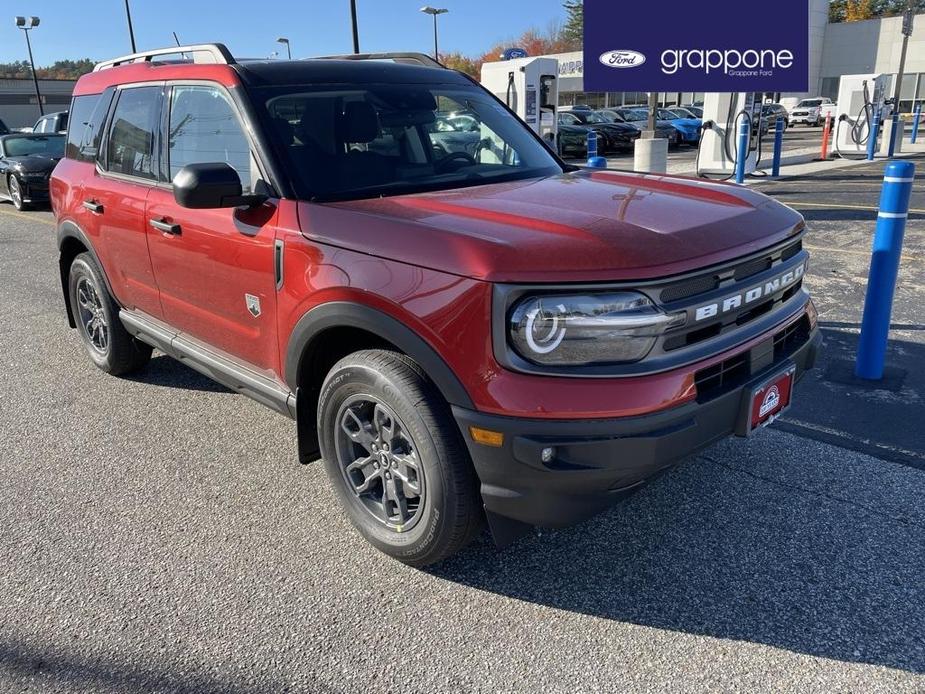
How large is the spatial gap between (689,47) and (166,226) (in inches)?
423

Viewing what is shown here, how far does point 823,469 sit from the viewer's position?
11.6 feet

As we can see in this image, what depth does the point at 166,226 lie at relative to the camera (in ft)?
12.1

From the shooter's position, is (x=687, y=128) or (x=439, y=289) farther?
(x=687, y=128)

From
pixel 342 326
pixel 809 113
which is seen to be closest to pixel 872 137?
pixel 342 326

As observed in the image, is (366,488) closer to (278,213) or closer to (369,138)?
(278,213)

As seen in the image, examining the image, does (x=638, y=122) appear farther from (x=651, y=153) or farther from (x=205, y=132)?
(x=205, y=132)

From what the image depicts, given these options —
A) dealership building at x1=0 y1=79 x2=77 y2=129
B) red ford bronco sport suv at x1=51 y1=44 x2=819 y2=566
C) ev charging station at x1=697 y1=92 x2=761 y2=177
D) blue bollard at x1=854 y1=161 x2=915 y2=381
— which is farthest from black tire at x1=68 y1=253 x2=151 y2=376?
dealership building at x1=0 y1=79 x2=77 y2=129

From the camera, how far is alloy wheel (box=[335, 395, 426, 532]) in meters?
2.73

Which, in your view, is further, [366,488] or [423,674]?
[366,488]

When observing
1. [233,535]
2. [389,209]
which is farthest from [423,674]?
Answer: [389,209]

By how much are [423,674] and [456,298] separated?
3.88 ft

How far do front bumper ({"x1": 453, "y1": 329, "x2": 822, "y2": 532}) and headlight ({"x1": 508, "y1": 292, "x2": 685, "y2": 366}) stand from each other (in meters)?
0.21

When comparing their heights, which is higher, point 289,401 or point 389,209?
point 389,209

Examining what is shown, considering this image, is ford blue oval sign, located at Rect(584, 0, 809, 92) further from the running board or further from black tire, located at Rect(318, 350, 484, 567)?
black tire, located at Rect(318, 350, 484, 567)
